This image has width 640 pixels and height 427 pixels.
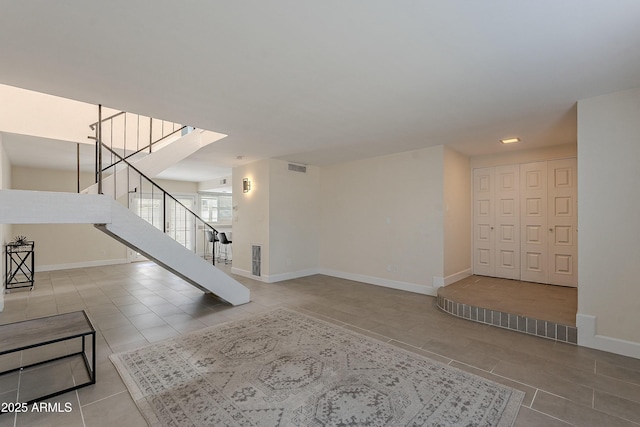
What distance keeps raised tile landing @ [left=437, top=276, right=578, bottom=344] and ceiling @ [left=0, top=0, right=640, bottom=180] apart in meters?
2.32

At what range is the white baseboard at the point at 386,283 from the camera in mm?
4987

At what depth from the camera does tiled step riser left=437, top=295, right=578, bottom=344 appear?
121 inches

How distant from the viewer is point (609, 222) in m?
2.85

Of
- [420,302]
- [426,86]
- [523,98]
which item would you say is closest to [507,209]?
[420,302]

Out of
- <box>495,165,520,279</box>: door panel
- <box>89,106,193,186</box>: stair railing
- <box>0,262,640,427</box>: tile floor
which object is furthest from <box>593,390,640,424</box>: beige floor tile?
<box>89,106,193,186</box>: stair railing

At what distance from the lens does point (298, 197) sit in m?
6.45

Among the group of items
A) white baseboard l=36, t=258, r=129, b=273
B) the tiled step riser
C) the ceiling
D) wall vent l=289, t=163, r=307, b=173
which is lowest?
white baseboard l=36, t=258, r=129, b=273

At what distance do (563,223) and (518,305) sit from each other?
2.06 metres

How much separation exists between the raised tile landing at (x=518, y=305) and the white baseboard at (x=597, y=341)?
0.07 meters

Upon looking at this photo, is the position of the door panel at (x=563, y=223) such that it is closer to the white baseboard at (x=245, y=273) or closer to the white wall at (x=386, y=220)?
the white wall at (x=386, y=220)

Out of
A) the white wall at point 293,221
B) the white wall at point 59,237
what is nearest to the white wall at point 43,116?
the white wall at point 293,221

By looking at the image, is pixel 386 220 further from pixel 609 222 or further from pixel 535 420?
pixel 535 420

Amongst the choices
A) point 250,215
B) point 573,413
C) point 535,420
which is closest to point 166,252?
point 250,215

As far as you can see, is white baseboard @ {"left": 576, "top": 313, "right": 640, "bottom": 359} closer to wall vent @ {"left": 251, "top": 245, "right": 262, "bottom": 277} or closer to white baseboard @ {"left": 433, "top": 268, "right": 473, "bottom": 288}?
white baseboard @ {"left": 433, "top": 268, "right": 473, "bottom": 288}
